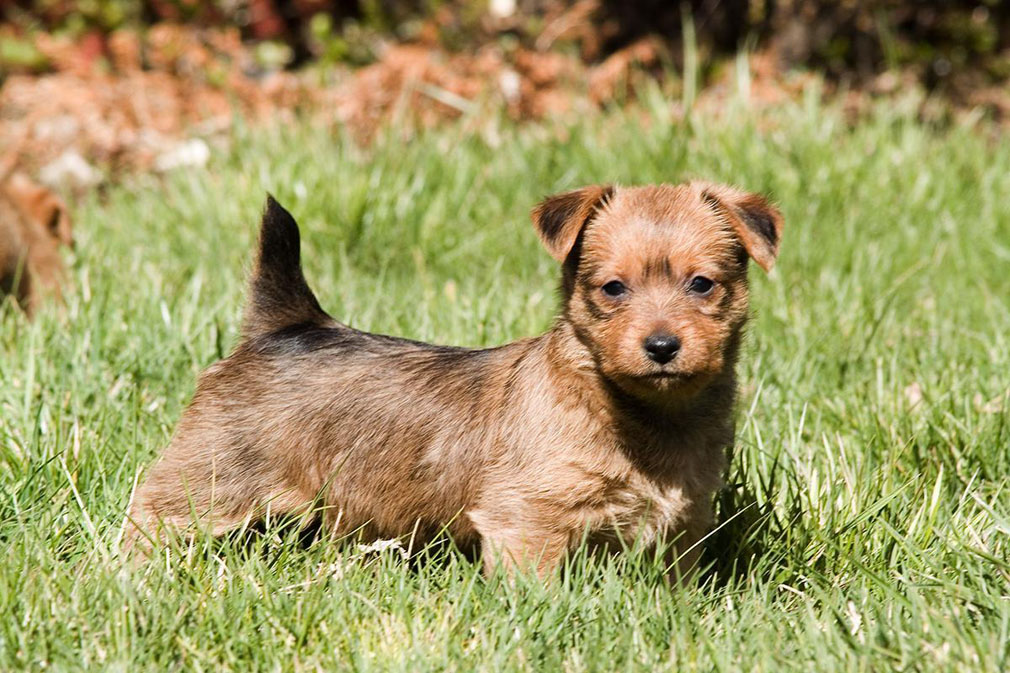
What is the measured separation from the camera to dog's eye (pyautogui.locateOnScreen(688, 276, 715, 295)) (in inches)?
122

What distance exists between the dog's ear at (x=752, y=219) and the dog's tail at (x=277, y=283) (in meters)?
1.15

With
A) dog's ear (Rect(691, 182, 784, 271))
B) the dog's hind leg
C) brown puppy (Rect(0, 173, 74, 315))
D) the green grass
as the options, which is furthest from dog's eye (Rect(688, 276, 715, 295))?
brown puppy (Rect(0, 173, 74, 315))

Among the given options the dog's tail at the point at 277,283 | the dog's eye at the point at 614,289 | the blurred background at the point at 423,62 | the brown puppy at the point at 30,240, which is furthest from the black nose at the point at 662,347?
the blurred background at the point at 423,62

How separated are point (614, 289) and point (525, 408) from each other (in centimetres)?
37

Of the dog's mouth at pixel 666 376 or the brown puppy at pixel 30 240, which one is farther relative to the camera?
the brown puppy at pixel 30 240

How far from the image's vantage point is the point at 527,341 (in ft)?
11.3

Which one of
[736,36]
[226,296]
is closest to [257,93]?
[736,36]

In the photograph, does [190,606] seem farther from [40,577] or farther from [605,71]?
[605,71]

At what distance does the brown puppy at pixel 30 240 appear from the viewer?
17.2ft

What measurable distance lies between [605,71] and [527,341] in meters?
4.77

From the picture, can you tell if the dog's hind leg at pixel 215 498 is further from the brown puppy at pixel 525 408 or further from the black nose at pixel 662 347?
the black nose at pixel 662 347

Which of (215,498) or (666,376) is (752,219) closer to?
(666,376)

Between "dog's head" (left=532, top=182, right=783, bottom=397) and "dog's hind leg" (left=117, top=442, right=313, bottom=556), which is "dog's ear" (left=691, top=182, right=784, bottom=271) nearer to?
"dog's head" (left=532, top=182, right=783, bottom=397)

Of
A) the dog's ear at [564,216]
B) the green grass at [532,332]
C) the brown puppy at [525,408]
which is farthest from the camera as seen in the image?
the dog's ear at [564,216]
